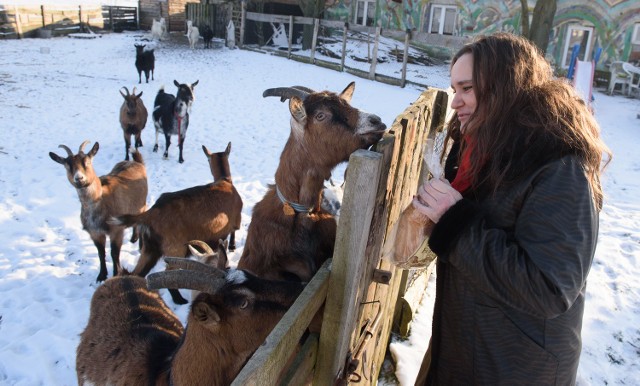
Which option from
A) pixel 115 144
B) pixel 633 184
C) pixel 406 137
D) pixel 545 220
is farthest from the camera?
pixel 115 144

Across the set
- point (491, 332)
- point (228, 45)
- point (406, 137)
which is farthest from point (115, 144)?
point (228, 45)

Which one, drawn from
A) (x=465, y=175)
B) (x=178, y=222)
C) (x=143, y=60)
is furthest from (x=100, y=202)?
(x=143, y=60)

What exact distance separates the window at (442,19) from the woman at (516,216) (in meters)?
21.4

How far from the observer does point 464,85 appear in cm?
171

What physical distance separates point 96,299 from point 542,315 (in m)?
3.20

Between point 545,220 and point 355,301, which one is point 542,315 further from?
point 355,301

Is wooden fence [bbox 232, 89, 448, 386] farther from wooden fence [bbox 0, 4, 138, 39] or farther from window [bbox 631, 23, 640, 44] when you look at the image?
wooden fence [bbox 0, 4, 138, 39]

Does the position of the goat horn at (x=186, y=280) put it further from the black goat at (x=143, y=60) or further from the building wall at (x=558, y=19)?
the building wall at (x=558, y=19)

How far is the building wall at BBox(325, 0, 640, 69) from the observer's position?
17.2 meters

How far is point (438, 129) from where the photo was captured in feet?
12.4

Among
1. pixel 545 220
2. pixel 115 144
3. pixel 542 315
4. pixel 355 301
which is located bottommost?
pixel 115 144

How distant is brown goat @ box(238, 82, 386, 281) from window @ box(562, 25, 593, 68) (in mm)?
19213

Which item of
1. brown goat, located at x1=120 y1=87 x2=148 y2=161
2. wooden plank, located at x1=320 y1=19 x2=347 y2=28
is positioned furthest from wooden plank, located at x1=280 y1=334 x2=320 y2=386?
wooden plank, located at x1=320 y1=19 x2=347 y2=28

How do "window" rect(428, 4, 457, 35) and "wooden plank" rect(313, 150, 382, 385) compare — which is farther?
"window" rect(428, 4, 457, 35)
